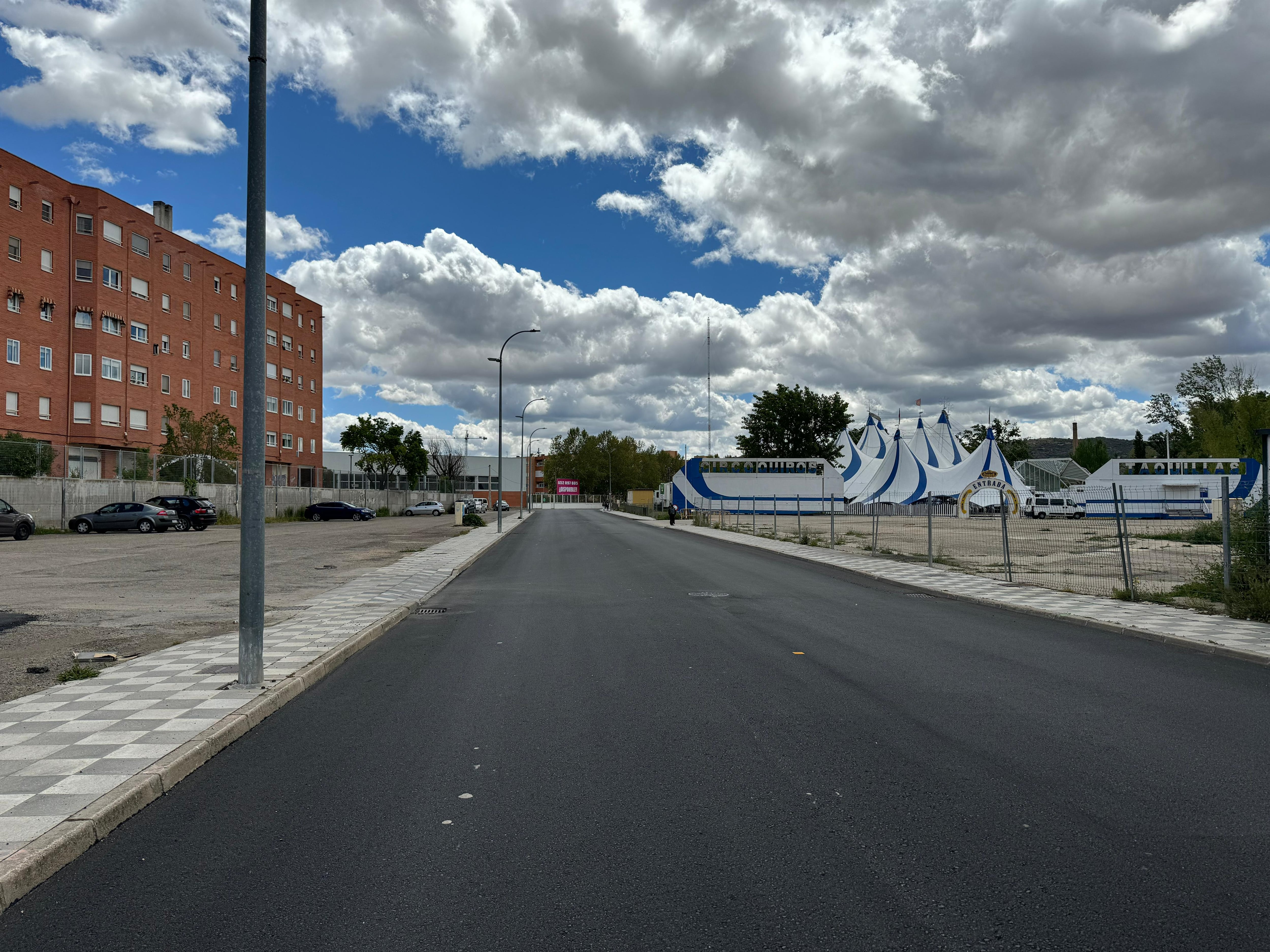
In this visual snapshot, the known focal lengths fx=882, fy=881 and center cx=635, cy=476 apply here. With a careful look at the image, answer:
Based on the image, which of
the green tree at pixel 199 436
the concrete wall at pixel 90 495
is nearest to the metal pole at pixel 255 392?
the concrete wall at pixel 90 495

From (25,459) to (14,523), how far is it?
18.5 ft

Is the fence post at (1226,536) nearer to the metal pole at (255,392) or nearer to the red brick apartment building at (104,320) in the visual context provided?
the metal pole at (255,392)

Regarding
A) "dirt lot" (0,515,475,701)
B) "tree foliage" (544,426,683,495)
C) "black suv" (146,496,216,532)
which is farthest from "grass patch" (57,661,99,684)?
"tree foliage" (544,426,683,495)

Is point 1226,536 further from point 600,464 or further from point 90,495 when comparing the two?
point 600,464

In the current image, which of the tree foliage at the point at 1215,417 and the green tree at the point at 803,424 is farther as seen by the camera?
the green tree at the point at 803,424

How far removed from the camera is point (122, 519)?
1422 inches

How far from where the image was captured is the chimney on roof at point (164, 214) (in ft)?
196

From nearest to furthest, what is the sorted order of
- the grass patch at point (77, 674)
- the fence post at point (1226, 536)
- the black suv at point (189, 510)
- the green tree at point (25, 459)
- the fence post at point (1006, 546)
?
the grass patch at point (77, 674)
the fence post at point (1226, 536)
the fence post at point (1006, 546)
the green tree at point (25, 459)
the black suv at point (189, 510)

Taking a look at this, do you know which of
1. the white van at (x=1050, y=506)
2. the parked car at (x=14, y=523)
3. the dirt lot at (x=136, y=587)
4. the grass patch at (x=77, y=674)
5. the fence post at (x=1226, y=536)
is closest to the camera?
the grass patch at (x=77, y=674)

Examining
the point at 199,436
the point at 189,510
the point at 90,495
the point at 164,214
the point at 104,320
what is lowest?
the point at 189,510

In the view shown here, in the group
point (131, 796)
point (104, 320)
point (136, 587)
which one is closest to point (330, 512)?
point (104, 320)

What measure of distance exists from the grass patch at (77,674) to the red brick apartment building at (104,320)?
32.9 meters

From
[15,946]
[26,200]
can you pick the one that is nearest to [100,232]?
[26,200]

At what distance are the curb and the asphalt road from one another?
0.24 ft
